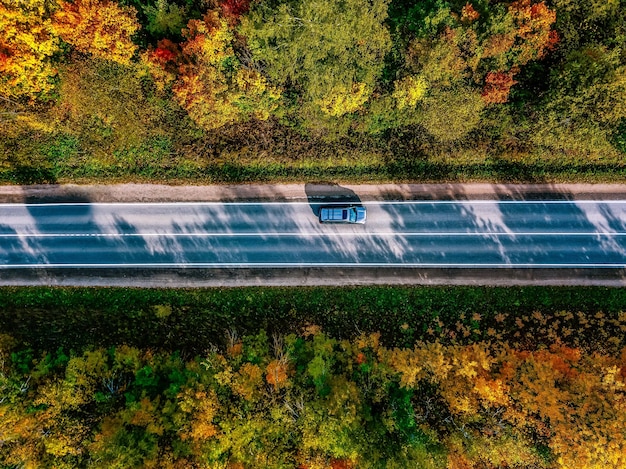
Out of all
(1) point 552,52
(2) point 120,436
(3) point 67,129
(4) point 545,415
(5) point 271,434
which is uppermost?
(1) point 552,52

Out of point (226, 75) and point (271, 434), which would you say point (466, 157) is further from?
point (271, 434)

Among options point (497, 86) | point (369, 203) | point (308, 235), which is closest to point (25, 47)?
point (308, 235)

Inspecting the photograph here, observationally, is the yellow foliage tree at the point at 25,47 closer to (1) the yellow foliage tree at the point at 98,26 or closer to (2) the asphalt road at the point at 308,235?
(1) the yellow foliage tree at the point at 98,26

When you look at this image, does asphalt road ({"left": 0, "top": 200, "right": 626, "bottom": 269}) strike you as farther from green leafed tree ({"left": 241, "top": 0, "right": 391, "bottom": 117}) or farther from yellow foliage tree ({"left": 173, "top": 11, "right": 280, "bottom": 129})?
green leafed tree ({"left": 241, "top": 0, "right": 391, "bottom": 117})

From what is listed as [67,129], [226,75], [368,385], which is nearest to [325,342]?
[368,385]

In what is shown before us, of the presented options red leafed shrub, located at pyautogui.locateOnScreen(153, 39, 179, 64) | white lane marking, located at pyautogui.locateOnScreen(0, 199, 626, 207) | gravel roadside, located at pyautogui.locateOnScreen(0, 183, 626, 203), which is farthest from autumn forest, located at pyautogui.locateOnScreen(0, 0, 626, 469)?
white lane marking, located at pyautogui.locateOnScreen(0, 199, 626, 207)

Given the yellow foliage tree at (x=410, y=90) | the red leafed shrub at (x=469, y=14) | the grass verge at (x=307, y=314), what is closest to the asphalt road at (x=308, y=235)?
the grass verge at (x=307, y=314)
